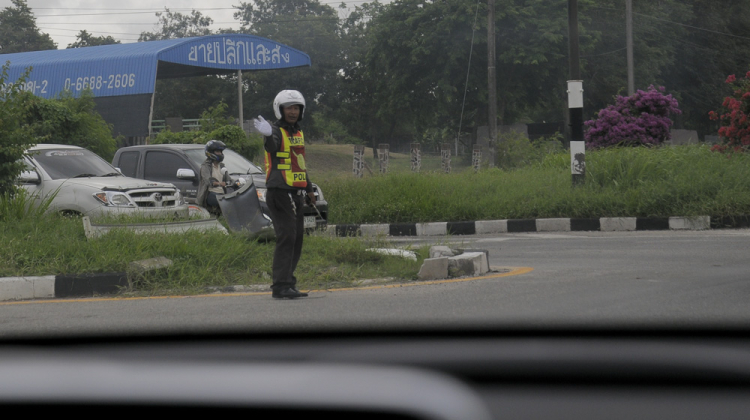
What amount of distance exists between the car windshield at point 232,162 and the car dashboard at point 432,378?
10.8 meters

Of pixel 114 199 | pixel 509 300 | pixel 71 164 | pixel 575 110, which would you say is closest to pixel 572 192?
pixel 575 110

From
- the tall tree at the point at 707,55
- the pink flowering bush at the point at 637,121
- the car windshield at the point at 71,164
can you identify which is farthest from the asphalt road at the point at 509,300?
the tall tree at the point at 707,55

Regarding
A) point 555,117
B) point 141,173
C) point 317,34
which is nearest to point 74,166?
point 141,173

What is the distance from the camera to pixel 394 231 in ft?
42.4

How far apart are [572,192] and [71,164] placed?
7877mm

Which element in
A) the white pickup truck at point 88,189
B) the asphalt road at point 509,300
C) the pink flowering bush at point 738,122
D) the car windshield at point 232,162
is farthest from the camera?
the pink flowering bush at point 738,122

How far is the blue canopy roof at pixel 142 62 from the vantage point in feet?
85.3

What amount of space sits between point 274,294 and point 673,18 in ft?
132

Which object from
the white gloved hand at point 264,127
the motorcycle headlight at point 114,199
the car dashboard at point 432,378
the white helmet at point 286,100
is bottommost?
the car dashboard at point 432,378

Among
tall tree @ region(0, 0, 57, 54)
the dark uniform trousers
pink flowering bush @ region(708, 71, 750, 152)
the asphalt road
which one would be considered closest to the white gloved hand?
the dark uniform trousers

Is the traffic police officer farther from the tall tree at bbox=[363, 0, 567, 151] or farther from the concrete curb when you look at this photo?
the tall tree at bbox=[363, 0, 567, 151]

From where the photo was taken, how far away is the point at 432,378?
4.25 ft

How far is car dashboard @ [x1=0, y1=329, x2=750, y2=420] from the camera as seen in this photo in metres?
1.21

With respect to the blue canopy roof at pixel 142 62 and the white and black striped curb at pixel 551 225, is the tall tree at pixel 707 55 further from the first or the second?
the white and black striped curb at pixel 551 225
